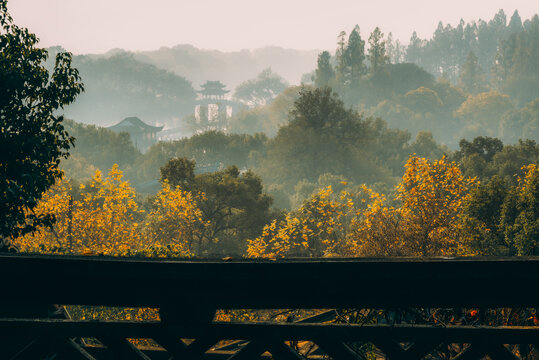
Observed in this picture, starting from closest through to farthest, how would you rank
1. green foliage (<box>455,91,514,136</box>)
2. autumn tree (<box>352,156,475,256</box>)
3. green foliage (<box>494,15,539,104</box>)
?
autumn tree (<box>352,156,475,256</box>)
green foliage (<box>455,91,514,136</box>)
green foliage (<box>494,15,539,104</box>)

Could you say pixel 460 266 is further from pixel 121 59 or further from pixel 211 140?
pixel 121 59

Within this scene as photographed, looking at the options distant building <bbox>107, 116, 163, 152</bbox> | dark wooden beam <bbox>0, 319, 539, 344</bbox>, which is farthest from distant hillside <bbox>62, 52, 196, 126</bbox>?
dark wooden beam <bbox>0, 319, 539, 344</bbox>

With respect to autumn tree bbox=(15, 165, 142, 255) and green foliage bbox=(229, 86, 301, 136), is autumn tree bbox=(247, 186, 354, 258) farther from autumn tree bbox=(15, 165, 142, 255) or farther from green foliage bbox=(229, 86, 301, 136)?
green foliage bbox=(229, 86, 301, 136)

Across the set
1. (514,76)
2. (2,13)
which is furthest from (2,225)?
(514,76)

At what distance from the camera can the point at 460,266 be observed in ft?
7.64

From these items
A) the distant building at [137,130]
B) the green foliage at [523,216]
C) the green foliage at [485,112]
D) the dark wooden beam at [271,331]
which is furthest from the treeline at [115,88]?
the dark wooden beam at [271,331]

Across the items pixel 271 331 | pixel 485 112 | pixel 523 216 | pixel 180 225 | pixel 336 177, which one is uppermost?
pixel 271 331

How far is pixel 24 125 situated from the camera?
11836mm

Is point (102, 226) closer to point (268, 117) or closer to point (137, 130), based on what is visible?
point (137, 130)

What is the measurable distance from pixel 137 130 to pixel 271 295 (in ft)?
424

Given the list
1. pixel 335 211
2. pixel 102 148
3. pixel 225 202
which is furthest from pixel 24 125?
pixel 102 148

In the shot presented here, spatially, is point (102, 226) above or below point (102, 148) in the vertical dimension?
above

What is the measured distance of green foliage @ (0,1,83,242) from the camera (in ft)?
35.8

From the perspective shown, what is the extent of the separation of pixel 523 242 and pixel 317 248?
11088 mm
